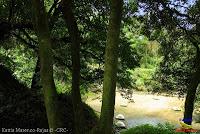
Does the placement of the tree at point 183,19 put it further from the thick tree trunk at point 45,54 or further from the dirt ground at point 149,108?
the dirt ground at point 149,108

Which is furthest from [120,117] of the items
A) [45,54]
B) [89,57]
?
[45,54]

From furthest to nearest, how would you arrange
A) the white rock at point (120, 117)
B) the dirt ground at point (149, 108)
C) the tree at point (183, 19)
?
the dirt ground at point (149, 108) → the white rock at point (120, 117) → the tree at point (183, 19)

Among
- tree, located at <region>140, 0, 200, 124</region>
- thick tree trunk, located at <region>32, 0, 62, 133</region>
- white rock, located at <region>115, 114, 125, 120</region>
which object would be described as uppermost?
tree, located at <region>140, 0, 200, 124</region>

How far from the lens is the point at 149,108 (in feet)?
94.0

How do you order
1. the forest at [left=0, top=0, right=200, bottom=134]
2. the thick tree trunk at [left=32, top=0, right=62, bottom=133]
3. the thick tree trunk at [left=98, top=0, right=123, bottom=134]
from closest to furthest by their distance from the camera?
the thick tree trunk at [left=32, top=0, right=62, bottom=133]
the thick tree trunk at [left=98, top=0, right=123, bottom=134]
the forest at [left=0, top=0, right=200, bottom=134]

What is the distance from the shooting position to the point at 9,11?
429 inches

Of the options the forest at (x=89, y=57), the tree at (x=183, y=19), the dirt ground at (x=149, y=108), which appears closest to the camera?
the forest at (x=89, y=57)

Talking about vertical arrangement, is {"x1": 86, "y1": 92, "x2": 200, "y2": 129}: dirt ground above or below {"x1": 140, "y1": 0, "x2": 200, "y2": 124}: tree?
below

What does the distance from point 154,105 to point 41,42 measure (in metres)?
24.9

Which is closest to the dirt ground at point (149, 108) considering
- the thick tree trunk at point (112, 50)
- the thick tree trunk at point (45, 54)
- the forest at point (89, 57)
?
the forest at point (89, 57)

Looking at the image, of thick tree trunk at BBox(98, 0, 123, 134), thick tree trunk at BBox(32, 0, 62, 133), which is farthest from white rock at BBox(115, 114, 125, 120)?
thick tree trunk at BBox(32, 0, 62, 133)

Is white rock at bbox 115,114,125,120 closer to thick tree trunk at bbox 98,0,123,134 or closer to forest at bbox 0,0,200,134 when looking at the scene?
forest at bbox 0,0,200,134

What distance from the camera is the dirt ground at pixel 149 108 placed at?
26.0 m

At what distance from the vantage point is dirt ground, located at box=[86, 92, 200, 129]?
85.2 ft
